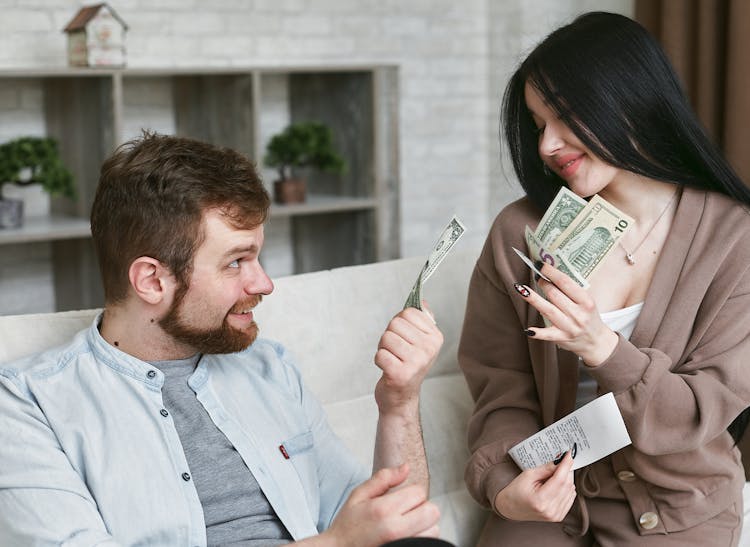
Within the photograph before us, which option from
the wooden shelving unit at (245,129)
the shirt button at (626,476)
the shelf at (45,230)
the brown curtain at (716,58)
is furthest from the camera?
the wooden shelving unit at (245,129)

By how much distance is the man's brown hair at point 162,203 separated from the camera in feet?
5.28

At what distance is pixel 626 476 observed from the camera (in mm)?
1887

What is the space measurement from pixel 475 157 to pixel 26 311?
2204 mm

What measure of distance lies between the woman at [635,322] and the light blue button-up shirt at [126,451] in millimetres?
400

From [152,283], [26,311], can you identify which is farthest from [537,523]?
[26,311]

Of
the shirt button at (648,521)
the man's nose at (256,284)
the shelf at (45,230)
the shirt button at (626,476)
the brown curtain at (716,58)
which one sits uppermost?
the brown curtain at (716,58)

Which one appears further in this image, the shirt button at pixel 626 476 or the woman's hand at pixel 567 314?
the shirt button at pixel 626 476

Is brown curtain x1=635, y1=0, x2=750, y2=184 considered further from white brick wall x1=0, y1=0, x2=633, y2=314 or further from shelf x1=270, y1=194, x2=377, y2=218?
shelf x1=270, y1=194, x2=377, y2=218

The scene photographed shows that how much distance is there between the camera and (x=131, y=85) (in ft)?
13.0

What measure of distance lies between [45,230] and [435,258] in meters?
2.17

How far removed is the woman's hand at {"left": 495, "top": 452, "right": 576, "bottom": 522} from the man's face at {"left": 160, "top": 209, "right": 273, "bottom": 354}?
1.81 ft

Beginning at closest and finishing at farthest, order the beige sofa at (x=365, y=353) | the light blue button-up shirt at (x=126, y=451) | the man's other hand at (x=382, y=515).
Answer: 1. the man's other hand at (x=382, y=515)
2. the light blue button-up shirt at (x=126, y=451)
3. the beige sofa at (x=365, y=353)

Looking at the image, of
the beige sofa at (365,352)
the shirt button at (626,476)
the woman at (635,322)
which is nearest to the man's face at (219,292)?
the beige sofa at (365,352)

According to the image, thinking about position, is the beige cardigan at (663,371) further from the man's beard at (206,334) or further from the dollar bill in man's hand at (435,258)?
the man's beard at (206,334)
